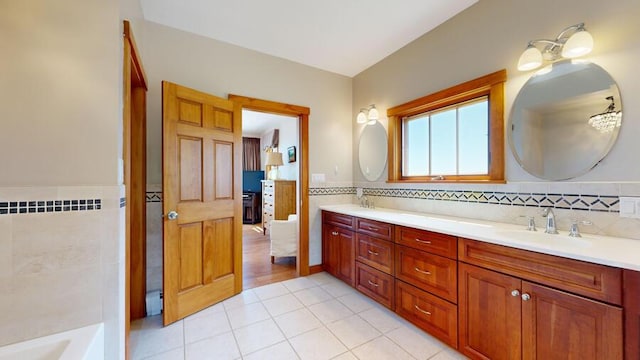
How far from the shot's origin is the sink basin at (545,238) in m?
1.30

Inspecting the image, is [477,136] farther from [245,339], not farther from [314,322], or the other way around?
[245,339]

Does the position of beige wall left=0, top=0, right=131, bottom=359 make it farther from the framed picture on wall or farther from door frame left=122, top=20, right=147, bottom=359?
the framed picture on wall

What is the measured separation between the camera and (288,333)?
1835 mm

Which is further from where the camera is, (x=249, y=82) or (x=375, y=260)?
(x=249, y=82)

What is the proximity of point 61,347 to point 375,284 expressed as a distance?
2065mm

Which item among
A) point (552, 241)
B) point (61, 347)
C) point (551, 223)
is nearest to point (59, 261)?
point (61, 347)

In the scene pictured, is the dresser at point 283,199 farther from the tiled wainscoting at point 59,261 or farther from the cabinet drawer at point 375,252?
the tiled wainscoting at point 59,261

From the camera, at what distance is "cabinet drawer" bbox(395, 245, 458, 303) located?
63.4 inches

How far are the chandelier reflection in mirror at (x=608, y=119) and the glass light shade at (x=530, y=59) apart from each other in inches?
16.9

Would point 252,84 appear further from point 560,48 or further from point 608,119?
point 608,119

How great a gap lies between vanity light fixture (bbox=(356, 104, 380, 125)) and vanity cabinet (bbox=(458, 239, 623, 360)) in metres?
1.81

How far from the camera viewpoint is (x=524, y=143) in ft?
5.61

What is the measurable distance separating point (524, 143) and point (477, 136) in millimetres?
405

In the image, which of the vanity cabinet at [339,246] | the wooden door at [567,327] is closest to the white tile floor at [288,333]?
the vanity cabinet at [339,246]
